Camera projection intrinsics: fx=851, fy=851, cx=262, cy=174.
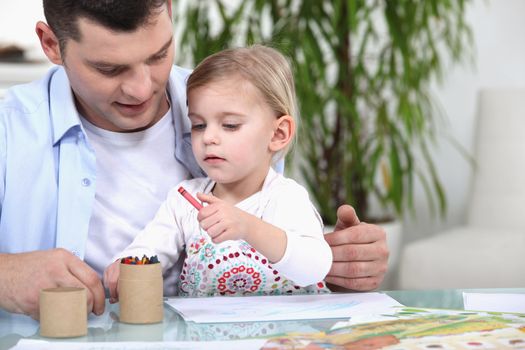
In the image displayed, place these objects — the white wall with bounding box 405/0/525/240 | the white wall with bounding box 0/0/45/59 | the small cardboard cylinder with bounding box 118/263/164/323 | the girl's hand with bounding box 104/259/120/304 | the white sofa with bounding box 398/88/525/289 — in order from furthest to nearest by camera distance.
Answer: the white wall with bounding box 0/0/45/59 → the white wall with bounding box 405/0/525/240 → the white sofa with bounding box 398/88/525/289 → the girl's hand with bounding box 104/259/120/304 → the small cardboard cylinder with bounding box 118/263/164/323

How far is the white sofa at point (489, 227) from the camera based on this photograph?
2.85 metres

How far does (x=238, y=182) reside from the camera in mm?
1437

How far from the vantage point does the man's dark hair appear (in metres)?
1.32

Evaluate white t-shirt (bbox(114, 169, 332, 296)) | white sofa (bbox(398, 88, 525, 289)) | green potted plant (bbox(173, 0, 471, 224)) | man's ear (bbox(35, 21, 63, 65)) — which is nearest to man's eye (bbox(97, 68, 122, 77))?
man's ear (bbox(35, 21, 63, 65))

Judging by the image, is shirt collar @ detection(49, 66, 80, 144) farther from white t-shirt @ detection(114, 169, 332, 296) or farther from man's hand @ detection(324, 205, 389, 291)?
man's hand @ detection(324, 205, 389, 291)

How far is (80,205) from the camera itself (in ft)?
4.92

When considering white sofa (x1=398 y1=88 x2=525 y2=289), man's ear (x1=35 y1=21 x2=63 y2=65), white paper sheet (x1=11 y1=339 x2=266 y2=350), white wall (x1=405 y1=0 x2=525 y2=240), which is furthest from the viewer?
white wall (x1=405 y1=0 x2=525 y2=240)

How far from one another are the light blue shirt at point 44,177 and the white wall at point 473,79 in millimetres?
2275

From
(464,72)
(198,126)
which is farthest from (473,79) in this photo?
(198,126)

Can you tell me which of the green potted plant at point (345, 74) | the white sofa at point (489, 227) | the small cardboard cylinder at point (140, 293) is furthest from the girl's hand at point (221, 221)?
the white sofa at point (489, 227)

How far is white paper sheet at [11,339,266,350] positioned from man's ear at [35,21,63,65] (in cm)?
60

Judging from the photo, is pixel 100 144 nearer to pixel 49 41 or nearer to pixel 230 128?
pixel 49 41

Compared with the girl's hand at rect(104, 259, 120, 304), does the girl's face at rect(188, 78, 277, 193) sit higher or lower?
higher

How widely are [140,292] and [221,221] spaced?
0.47 ft
